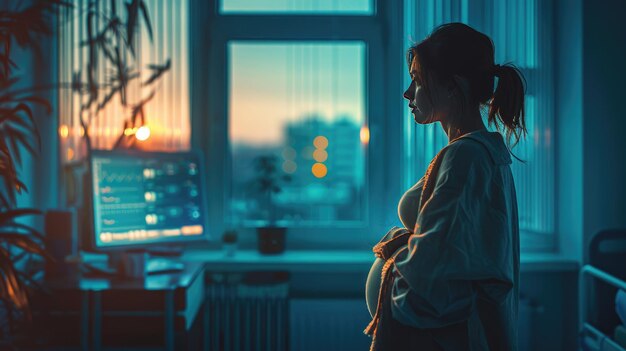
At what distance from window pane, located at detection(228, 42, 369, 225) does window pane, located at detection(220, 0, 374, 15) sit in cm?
17

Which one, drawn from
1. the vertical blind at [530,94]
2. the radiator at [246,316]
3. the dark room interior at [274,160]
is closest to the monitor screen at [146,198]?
the dark room interior at [274,160]

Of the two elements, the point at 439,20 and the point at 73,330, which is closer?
the point at 73,330

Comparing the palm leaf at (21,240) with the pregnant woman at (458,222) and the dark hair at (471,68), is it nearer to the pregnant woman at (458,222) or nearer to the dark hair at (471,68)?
the pregnant woman at (458,222)

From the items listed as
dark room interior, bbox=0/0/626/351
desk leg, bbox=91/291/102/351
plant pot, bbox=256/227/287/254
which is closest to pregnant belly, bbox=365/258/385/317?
dark room interior, bbox=0/0/626/351

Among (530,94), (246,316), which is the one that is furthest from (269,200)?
(530,94)

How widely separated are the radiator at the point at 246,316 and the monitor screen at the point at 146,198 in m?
0.37

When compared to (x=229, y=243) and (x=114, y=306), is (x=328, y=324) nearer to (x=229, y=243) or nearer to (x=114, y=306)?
(x=229, y=243)

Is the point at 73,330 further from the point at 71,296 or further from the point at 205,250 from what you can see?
the point at 205,250

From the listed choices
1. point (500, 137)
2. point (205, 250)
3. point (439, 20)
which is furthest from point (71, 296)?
point (439, 20)

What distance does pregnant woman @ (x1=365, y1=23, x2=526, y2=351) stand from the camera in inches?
41.5

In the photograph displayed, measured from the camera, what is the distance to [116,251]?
207 cm

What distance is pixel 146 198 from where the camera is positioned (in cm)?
216

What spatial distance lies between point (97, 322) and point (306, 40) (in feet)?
5.44

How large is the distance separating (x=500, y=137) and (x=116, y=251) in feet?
4.93
